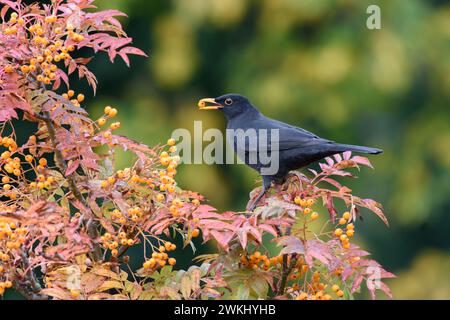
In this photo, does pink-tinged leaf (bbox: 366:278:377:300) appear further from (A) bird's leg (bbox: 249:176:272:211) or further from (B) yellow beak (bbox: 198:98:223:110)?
(B) yellow beak (bbox: 198:98:223:110)

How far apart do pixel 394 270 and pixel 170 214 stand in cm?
707

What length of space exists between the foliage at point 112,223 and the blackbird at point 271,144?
822 millimetres

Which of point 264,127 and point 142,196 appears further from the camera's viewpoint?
point 264,127

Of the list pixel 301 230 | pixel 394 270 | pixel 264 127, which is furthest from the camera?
pixel 394 270

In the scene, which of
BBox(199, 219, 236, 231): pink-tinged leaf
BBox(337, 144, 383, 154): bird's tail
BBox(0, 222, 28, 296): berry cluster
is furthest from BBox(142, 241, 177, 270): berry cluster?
BBox(337, 144, 383, 154): bird's tail

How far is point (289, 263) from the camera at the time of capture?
8.19 ft

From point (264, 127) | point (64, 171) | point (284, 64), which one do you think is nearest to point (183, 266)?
point (284, 64)

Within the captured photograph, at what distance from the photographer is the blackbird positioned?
3561mm

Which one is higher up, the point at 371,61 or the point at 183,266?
the point at 371,61

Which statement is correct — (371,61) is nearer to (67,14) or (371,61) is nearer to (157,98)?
(157,98)

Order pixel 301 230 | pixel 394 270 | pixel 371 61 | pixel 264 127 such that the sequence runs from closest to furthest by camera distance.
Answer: pixel 301 230, pixel 264 127, pixel 371 61, pixel 394 270

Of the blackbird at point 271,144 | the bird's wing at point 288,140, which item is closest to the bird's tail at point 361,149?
the blackbird at point 271,144

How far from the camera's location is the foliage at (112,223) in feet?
7.55

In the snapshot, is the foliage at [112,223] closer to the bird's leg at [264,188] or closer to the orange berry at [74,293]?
the orange berry at [74,293]
